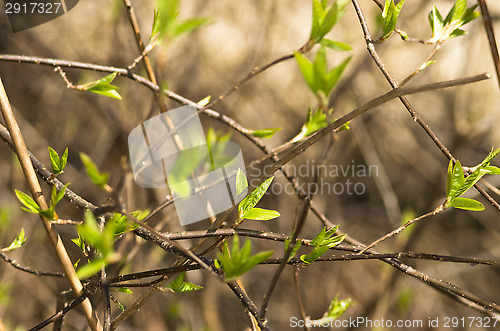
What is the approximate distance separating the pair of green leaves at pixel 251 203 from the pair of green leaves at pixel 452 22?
0.27 meters

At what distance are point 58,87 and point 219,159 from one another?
1591 mm

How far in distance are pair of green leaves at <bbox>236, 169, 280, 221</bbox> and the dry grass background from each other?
1.04 meters

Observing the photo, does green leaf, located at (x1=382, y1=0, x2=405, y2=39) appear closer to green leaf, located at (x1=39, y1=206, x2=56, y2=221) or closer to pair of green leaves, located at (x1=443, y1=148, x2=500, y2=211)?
pair of green leaves, located at (x1=443, y1=148, x2=500, y2=211)

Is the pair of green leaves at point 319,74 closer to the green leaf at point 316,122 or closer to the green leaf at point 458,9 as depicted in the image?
the green leaf at point 316,122

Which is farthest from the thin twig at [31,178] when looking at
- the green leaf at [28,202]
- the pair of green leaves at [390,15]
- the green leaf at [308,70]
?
the pair of green leaves at [390,15]

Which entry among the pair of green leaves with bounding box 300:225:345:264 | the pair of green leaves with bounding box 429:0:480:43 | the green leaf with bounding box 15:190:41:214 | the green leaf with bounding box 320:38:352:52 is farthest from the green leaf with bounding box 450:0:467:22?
the green leaf with bounding box 15:190:41:214

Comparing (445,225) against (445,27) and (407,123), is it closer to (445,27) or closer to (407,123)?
(407,123)

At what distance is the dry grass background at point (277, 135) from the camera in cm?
164

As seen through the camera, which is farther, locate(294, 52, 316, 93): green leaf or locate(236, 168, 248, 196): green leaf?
locate(236, 168, 248, 196): green leaf

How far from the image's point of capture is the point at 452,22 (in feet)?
1.77

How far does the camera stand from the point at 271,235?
0.53 metres

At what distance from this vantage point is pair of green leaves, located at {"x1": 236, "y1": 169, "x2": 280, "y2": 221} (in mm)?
538

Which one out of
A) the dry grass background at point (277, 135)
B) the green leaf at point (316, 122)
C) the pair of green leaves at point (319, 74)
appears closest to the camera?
the pair of green leaves at point (319, 74)

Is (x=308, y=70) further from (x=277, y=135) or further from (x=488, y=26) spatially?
(x=277, y=135)
